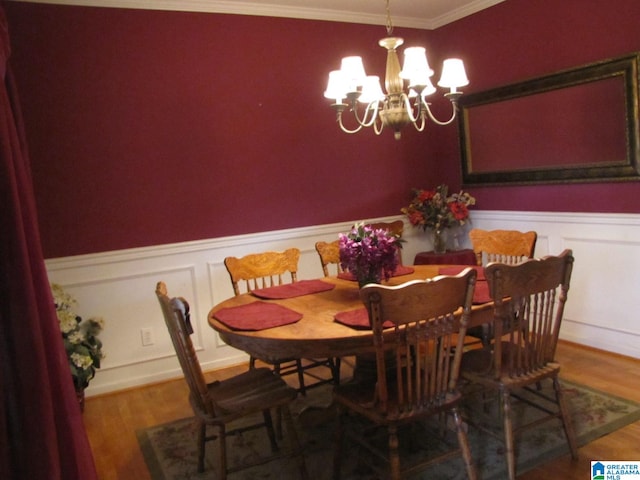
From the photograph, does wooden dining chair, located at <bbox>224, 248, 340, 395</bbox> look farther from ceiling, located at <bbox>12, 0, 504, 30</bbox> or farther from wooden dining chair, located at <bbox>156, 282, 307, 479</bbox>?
ceiling, located at <bbox>12, 0, 504, 30</bbox>

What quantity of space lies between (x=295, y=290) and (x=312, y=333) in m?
0.78

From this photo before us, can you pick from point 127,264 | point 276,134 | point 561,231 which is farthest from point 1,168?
point 561,231

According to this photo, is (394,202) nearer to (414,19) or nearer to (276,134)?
(276,134)

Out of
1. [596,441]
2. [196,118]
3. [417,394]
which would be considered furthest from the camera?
[196,118]

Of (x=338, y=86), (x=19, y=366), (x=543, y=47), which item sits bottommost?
(x=19, y=366)

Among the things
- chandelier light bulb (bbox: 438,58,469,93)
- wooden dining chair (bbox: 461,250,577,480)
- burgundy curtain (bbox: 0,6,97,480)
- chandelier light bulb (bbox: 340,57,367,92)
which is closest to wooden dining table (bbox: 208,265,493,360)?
wooden dining chair (bbox: 461,250,577,480)

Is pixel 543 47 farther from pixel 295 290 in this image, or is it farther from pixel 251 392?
pixel 251 392

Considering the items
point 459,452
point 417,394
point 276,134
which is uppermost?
point 276,134

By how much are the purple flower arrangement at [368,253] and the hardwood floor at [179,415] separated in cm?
107

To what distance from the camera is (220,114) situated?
12.6 ft

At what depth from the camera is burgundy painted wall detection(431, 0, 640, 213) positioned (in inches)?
131

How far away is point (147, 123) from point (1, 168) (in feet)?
8.25

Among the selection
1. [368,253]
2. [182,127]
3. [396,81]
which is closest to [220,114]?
[182,127]

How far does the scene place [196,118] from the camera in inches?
148
